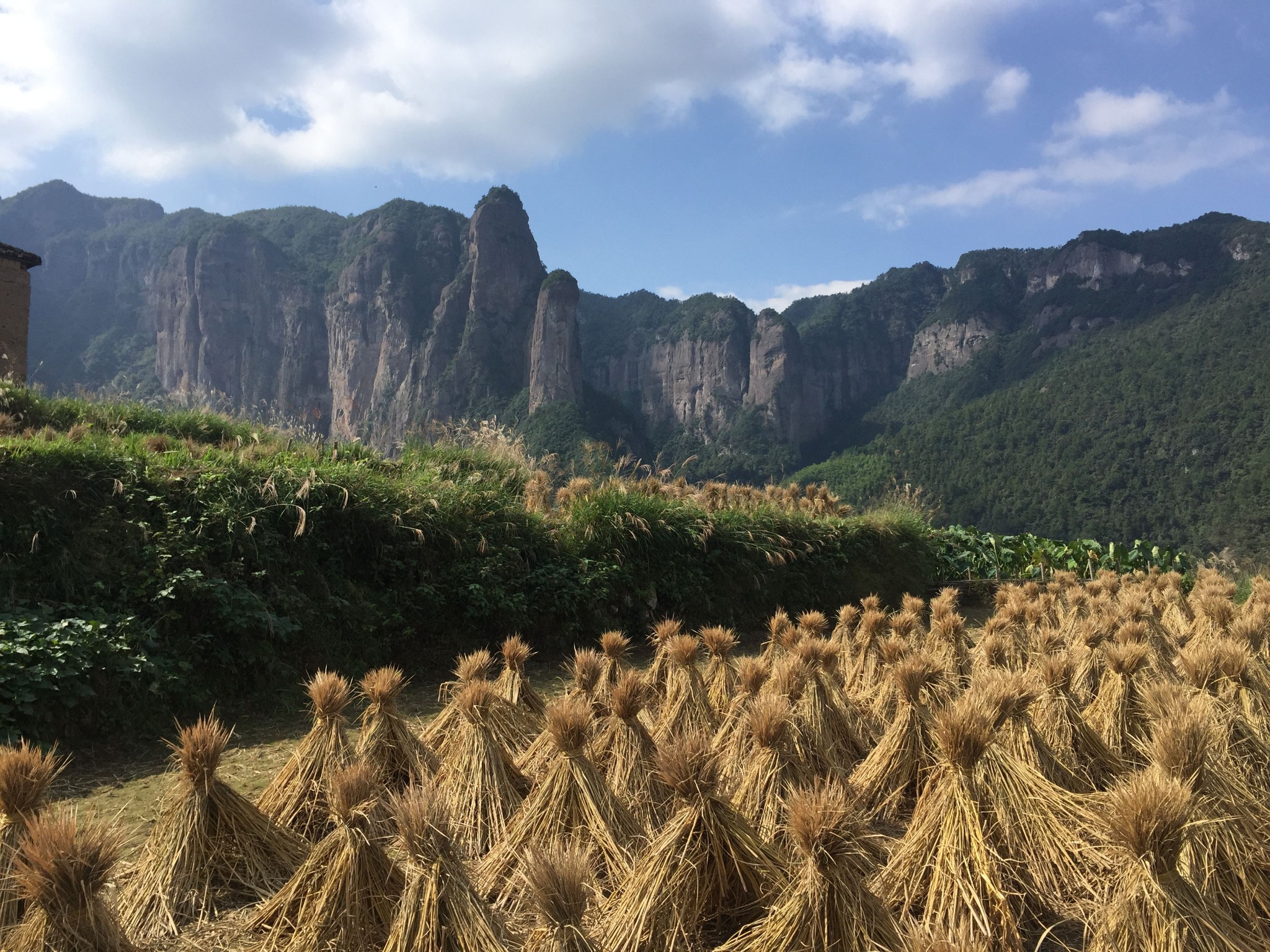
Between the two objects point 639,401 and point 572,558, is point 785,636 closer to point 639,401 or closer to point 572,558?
point 572,558

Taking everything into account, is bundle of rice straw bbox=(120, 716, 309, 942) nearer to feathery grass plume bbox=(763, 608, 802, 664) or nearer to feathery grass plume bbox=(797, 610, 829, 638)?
feathery grass plume bbox=(763, 608, 802, 664)

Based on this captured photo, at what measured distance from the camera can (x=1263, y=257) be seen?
52.0m

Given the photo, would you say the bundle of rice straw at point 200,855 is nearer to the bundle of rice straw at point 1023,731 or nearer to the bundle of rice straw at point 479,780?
the bundle of rice straw at point 479,780

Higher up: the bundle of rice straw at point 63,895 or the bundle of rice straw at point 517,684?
the bundle of rice straw at point 63,895

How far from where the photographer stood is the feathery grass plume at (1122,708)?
144 inches

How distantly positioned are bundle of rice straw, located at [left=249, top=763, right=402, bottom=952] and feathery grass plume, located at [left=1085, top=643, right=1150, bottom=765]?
131 inches

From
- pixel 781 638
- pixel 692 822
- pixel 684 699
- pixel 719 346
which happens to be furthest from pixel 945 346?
pixel 692 822

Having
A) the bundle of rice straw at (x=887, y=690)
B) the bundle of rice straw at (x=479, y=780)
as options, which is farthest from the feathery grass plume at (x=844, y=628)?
the bundle of rice straw at (x=479, y=780)

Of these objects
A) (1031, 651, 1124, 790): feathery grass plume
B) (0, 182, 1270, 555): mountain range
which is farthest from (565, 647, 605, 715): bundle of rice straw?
(0, 182, 1270, 555): mountain range

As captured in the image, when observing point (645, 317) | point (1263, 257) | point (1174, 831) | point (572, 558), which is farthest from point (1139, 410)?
point (645, 317)

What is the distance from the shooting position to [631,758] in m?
2.96

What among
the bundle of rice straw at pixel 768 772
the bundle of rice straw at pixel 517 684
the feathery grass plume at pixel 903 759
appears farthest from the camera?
the bundle of rice straw at pixel 517 684

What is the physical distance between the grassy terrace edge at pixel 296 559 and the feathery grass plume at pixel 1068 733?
3903 mm

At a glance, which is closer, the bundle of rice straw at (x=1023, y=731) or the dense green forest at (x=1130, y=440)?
the bundle of rice straw at (x=1023, y=731)
